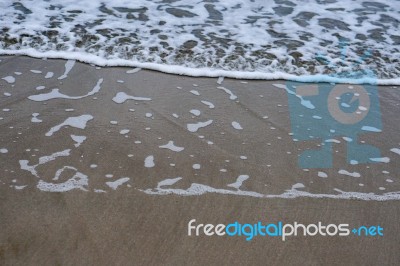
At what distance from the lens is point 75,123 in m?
3.10

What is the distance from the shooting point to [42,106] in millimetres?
3277

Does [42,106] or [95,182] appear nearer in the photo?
[95,182]

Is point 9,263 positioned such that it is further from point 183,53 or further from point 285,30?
point 285,30

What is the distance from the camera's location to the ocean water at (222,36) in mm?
4043

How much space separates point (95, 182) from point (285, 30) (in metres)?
3.05

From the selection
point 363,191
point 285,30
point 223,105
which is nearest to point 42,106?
point 223,105

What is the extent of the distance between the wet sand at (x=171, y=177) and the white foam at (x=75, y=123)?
28 mm

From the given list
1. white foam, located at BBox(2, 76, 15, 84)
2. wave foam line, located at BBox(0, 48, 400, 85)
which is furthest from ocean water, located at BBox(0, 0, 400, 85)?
white foam, located at BBox(2, 76, 15, 84)

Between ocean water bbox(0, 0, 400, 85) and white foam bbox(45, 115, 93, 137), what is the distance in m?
0.93

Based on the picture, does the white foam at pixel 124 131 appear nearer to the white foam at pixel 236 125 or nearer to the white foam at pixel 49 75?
the white foam at pixel 236 125

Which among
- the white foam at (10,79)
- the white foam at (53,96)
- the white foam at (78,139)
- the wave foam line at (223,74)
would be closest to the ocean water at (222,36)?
the wave foam line at (223,74)

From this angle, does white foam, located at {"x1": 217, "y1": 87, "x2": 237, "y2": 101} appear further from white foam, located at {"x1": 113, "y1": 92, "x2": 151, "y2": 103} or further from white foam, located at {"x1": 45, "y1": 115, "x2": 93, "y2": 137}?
A: white foam, located at {"x1": 45, "y1": 115, "x2": 93, "y2": 137}

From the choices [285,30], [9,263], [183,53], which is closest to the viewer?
[9,263]

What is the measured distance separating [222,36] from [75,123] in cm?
208
